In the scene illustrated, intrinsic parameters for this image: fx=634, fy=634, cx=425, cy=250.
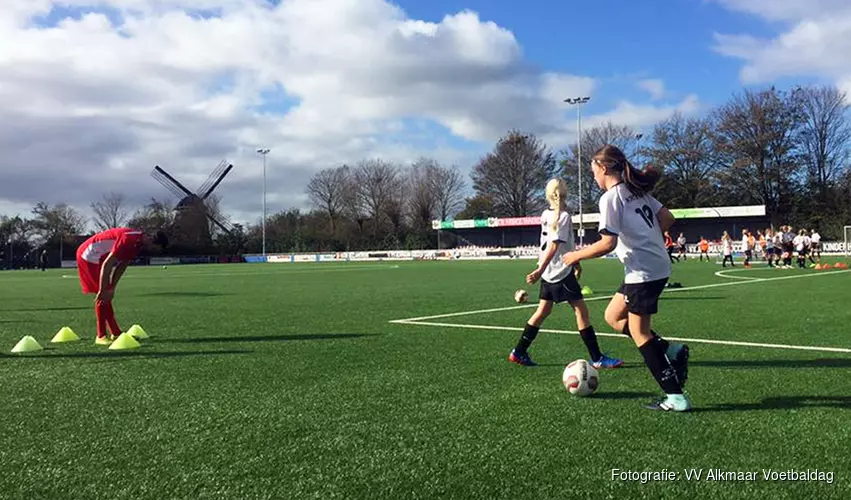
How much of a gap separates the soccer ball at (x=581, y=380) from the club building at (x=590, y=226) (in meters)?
60.4

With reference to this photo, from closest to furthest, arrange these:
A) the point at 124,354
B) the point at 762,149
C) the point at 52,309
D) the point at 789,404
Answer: the point at 789,404 → the point at 124,354 → the point at 52,309 → the point at 762,149

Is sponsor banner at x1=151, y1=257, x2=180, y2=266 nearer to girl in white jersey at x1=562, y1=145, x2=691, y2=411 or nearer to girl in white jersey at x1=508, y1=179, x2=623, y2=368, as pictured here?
girl in white jersey at x1=508, y1=179, x2=623, y2=368

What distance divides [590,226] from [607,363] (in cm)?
6756

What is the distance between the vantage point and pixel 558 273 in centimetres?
634

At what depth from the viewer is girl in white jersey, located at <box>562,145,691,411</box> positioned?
4523mm

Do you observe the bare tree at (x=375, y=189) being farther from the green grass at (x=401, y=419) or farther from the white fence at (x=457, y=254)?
the green grass at (x=401, y=419)

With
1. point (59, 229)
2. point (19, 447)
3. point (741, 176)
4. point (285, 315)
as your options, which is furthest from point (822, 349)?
point (59, 229)

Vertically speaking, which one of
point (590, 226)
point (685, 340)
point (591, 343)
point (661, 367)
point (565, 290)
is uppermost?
point (590, 226)

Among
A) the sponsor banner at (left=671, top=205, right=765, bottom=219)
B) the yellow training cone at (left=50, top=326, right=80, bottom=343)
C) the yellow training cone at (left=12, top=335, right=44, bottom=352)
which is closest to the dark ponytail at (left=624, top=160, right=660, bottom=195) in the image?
the yellow training cone at (left=12, top=335, right=44, bottom=352)

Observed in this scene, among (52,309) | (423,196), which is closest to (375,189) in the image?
(423,196)

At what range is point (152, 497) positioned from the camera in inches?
124

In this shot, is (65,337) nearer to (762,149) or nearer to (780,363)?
(780,363)

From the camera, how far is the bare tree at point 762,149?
63438mm

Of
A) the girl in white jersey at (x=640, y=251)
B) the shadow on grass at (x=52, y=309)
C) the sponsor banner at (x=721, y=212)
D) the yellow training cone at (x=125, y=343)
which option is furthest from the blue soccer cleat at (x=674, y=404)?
the sponsor banner at (x=721, y=212)
